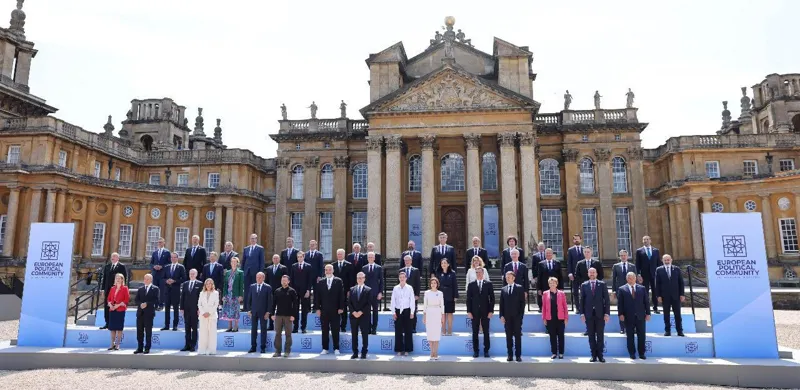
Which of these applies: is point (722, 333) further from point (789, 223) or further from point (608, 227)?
point (789, 223)

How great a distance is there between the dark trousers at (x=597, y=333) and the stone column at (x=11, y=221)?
91.2 ft

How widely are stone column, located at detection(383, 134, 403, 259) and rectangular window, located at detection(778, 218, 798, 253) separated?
70.2 ft

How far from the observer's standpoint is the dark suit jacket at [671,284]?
10.5m

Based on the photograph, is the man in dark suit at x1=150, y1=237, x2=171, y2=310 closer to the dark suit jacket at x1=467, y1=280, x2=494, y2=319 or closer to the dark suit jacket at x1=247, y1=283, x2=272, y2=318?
the dark suit jacket at x1=247, y1=283, x2=272, y2=318

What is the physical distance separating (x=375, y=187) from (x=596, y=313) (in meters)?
17.5

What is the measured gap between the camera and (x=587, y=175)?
29.6 meters

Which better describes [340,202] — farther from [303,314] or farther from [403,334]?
[403,334]

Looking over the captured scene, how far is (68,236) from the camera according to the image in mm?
11414

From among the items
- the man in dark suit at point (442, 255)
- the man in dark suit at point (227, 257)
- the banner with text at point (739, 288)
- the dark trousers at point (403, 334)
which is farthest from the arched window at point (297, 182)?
the banner with text at point (739, 288)

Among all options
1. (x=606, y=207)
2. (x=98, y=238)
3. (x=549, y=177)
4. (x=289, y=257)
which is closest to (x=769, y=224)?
(x=606, y=207)

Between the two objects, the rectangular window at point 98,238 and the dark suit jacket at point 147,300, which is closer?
the dark suit jacket at point 147,300

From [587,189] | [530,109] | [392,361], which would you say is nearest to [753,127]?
[587,189]

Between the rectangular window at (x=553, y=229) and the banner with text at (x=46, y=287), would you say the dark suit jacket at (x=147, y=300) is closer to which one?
the banner with text at (x=46, y=287)

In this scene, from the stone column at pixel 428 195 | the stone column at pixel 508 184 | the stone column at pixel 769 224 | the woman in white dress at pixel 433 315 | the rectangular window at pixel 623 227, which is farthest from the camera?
the rectangular window at pixel 623 227
